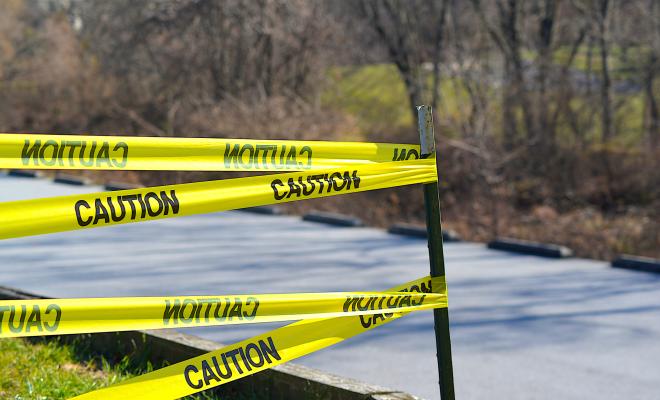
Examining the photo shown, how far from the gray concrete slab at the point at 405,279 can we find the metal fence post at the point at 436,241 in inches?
50.3

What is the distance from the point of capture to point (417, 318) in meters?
6.89

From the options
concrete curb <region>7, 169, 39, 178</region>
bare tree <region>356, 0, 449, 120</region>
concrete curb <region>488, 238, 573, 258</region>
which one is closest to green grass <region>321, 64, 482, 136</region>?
bare tree <region>356, 0, 449, 120</region>

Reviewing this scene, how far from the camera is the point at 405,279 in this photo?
27.2 ft

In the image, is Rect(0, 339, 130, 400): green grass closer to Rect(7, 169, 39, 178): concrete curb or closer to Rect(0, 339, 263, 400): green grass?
Rect(0, 339, 263, 400): green grass

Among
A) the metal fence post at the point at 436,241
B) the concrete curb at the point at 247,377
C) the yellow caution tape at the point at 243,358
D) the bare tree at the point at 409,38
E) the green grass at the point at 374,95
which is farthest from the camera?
the bare tree at the point at 409,38

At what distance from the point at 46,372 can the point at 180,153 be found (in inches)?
75.2

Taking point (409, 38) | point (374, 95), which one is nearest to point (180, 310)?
point (409, 38)

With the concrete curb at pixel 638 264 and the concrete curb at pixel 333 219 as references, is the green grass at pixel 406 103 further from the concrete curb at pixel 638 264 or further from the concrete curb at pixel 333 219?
the concrete curb at pixel 638 264

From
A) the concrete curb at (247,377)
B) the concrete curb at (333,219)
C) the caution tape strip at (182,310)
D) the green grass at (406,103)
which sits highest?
the green grass at (406,103)

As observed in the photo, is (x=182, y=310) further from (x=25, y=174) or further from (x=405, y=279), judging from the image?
(x=25, y=174)

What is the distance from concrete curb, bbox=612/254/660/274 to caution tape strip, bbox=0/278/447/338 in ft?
16.7

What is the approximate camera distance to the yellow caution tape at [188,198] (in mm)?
3098

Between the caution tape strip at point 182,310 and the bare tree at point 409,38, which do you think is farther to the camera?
the bare tree at point 409,38

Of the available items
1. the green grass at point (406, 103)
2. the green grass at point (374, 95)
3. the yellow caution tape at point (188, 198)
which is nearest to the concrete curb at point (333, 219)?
the green grass at point (406, 103)
